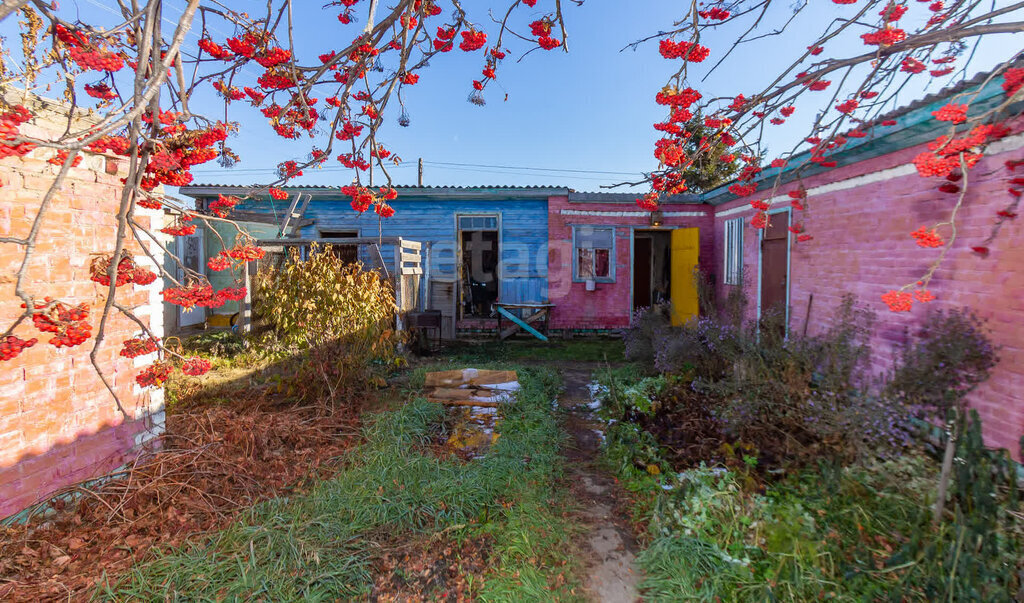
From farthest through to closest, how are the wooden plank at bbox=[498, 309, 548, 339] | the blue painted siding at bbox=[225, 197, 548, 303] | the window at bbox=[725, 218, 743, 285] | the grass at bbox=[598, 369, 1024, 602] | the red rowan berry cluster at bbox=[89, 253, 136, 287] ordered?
the blue painted siding at bbox=[225, 197, 548, 303], the wooden plank at bbox=[498, 309, 548, 339], the window at bbox=[725, 218, 743, 285], the grass at bbox=[598, 369, 1024, 602], the red rowan berry cluster at bbox=[89, 253, 136, 287]

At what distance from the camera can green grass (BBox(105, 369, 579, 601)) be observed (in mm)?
2264

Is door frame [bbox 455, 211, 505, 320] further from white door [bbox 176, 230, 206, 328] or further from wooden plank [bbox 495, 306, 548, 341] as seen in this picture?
white door [bbox 176, 230, 206, 328]

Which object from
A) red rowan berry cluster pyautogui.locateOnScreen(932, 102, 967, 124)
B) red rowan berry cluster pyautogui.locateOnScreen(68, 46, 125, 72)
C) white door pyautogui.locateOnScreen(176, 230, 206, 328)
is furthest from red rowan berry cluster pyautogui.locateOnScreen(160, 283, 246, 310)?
white door pyautogui.locateOnScreen(176, 230, 206, 328)

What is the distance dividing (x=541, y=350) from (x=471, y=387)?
3.47m

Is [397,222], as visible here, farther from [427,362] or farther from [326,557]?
[326,557]

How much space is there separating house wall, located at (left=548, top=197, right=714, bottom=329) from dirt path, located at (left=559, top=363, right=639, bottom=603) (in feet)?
18.4

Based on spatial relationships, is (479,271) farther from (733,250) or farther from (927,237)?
(927,237)

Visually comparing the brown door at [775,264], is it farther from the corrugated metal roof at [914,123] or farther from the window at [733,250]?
the corrugated metal roof at [914,123]

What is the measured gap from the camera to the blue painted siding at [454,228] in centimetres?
1032

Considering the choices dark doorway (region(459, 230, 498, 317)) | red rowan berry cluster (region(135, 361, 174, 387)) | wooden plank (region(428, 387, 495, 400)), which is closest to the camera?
red rowan berry cluster (region(135, 361, 174, 387))

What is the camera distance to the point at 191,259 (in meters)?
9.66

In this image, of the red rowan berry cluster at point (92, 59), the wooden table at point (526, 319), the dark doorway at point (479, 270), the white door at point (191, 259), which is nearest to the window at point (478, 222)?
the wooden table at point (526, 319)

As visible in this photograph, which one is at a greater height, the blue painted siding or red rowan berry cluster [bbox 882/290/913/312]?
the blue painted siding

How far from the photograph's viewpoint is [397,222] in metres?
10.4
